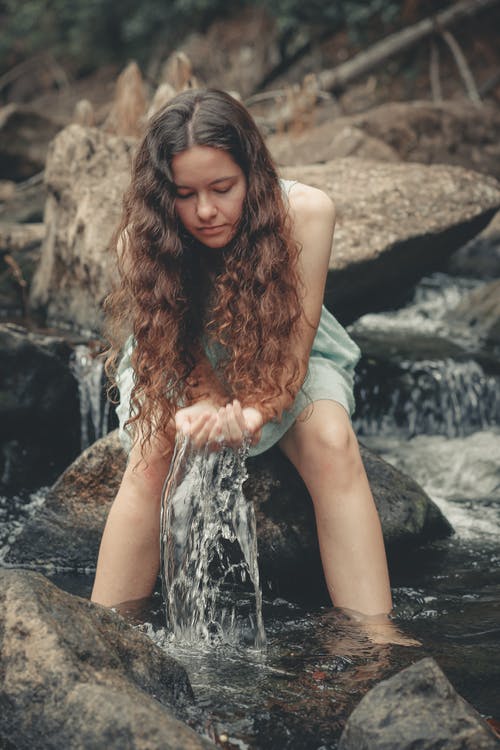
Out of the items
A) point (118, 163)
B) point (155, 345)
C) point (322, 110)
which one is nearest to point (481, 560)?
point (155, 345)

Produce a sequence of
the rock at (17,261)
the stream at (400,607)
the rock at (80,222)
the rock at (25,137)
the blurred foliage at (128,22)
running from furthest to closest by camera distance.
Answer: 1. the blurred foliage at (128,22)
2. the rock at (25,137)
3. the rock at (17,261)
4. the rock at (80,222)
5. the stream at (400,607)

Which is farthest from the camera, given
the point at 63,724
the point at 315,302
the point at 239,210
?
the point at 315,302

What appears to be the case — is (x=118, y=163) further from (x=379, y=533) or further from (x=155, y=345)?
(x=379, y=533)

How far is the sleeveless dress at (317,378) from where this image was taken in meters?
2.77

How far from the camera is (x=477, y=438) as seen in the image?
4.91 metres

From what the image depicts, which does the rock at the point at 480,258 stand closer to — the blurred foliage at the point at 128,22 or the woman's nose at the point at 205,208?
the blurred foliage at the point at 128,22

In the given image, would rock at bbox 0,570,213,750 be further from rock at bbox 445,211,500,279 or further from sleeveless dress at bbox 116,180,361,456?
rock at bbox 445,211,500,279

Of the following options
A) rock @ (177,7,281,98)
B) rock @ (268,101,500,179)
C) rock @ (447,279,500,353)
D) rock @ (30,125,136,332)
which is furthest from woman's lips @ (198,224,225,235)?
rock @ (177,7,281,98)

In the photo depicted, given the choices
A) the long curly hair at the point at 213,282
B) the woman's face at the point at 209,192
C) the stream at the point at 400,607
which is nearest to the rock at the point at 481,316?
the stream at the point at 400,607

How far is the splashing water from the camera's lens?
2.68 m

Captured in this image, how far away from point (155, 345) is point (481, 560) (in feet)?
4.77

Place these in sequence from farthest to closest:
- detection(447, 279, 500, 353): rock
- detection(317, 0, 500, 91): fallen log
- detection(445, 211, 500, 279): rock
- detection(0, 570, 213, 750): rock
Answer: detection(317, 0, 500, 91): fallen log → detection(445, 211, 500, 279): rock → detection(447, 279, 500, 353): rock → detection(0, 570, 213, 750): rock

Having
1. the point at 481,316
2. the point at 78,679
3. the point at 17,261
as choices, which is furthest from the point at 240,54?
the point at 78,679

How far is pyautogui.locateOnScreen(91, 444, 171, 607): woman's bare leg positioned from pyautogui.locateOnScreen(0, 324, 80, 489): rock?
1.57 metres
